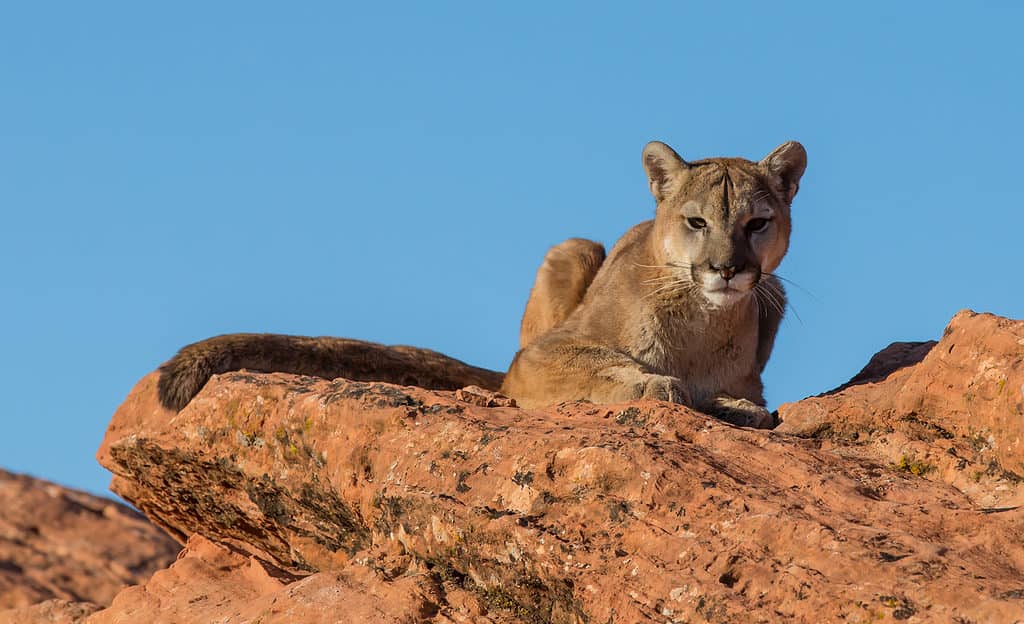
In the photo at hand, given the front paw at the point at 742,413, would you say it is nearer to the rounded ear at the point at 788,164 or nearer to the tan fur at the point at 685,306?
the tan fur at the point at 685,306

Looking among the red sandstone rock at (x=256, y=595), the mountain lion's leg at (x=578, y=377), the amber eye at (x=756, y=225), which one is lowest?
the red sandstone rock at (x=256, y=595)

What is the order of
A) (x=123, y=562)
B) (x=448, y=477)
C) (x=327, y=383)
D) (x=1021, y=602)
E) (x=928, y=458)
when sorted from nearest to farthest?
1. (x=1021, y=602)
2. (x=448, y=477)
3. (x=928, y=458)
4. (x=327, y=383)
5. (x=123, y=562)

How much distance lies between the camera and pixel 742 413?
859 centimetres

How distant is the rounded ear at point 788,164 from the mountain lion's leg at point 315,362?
9.43 ft

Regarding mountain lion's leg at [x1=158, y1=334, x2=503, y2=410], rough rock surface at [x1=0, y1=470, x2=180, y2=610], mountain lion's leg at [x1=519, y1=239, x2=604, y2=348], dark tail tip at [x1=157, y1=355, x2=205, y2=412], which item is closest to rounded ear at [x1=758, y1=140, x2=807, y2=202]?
mountain lion's leg at [x1=519, y1=239, x2=604, y2=348]

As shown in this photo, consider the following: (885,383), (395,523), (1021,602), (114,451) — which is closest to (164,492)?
(114,451)

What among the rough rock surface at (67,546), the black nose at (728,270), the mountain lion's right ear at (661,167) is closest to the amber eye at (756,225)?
the black nose at (728,270)

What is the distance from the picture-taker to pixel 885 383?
8.45 meters

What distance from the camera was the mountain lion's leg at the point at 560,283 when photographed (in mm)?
11234

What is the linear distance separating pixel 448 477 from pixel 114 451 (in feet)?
10.8

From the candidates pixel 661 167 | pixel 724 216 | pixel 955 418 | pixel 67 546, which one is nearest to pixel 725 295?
pixel 724 216

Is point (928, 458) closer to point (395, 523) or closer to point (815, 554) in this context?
point (815, 554)

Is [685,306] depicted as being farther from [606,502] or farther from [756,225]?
[606,502]

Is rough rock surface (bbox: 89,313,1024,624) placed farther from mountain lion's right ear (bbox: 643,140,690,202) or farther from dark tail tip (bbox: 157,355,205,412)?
mountain lion's right ear (bbox: 643,140,690,202)
